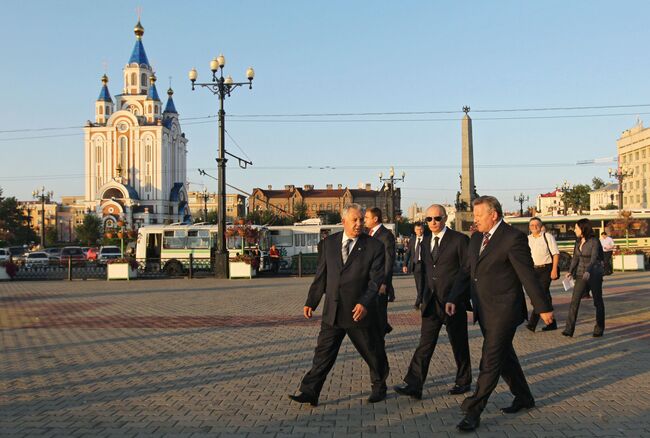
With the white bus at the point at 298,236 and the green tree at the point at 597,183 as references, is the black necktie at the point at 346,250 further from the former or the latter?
the green tree at the point at 597,183

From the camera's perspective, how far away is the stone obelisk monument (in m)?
34.9

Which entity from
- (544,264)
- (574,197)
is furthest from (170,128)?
(544,264)

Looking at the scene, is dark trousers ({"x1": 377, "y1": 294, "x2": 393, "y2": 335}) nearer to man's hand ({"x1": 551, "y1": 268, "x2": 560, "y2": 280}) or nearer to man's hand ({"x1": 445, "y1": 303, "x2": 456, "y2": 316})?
man's hand ({"x1": 445, "y1": 303, "x2": 456, "y2": 316})

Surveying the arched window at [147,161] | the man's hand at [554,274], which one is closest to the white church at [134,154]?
the arched window at [147,161]

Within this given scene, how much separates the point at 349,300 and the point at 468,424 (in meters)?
1.49

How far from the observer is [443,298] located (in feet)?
21.3

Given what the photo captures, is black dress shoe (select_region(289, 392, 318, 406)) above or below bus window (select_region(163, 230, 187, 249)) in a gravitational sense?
below

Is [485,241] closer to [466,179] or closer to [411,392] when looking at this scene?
[411,392]

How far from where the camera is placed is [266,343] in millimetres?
10000

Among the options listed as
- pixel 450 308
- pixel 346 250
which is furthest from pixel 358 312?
pixel 450 308

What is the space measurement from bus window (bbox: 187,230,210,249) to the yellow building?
7675 centimetres

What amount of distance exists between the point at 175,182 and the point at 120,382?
371 feet

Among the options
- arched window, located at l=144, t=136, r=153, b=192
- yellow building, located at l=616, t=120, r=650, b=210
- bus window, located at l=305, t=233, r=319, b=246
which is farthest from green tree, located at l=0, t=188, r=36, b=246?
yellow building, located at l=616, t=120, r=650, b=210

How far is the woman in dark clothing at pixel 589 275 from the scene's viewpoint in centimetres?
1023
